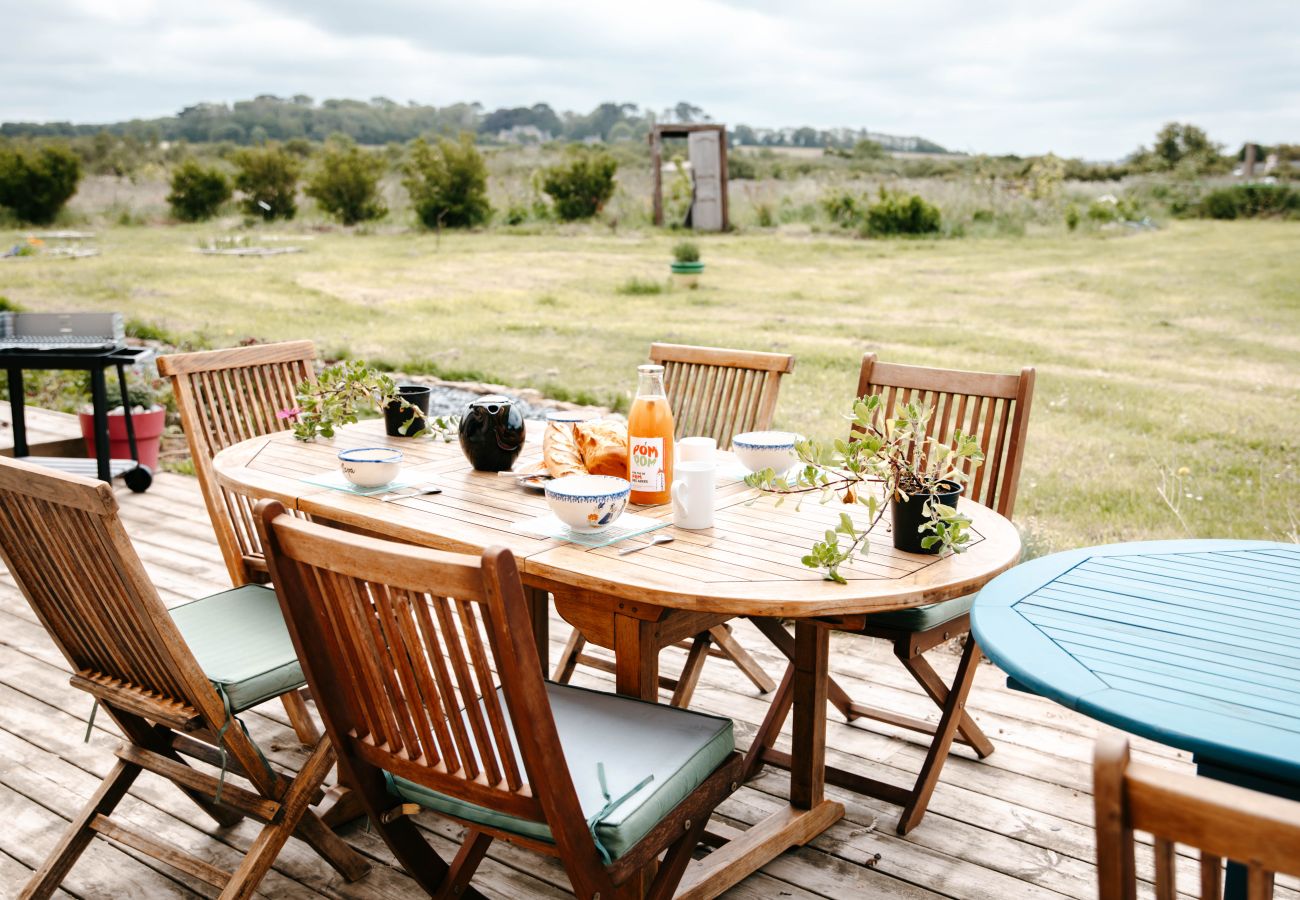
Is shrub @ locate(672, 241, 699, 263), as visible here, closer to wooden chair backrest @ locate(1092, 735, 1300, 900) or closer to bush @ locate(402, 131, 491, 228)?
bush @ locate(402, 131, 491, 228)

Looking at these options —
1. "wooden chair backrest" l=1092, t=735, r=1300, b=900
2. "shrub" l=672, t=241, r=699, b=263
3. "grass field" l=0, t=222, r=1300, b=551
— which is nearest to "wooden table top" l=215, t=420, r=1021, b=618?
"wooden chair backrest" l=1092, t=735, r=1300, b=900

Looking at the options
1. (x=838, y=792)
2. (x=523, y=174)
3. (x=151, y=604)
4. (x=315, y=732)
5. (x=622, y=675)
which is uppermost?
(x=523, y=174)

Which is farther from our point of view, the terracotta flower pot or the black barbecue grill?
the terracotta flower pot

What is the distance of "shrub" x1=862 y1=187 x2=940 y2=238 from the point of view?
15211mm

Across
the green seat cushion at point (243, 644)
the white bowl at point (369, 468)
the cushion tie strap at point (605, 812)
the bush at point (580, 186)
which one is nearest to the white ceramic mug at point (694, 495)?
the cushion tie strap at point (605, 812)

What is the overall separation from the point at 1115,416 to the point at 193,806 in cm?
Answer: 575

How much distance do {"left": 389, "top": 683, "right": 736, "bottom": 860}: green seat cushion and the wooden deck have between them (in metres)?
0.55

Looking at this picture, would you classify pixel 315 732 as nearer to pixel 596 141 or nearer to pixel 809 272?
pixel 809 272

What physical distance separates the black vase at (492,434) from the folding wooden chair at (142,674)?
61 centimetres

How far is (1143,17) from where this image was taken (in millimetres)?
6879

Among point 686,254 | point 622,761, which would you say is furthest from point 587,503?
point 686,254

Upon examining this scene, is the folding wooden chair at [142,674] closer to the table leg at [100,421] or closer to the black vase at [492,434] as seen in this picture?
the black vase at [492,434]

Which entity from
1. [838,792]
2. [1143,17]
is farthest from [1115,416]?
[838,792]

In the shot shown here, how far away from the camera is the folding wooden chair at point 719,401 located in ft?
9.93
